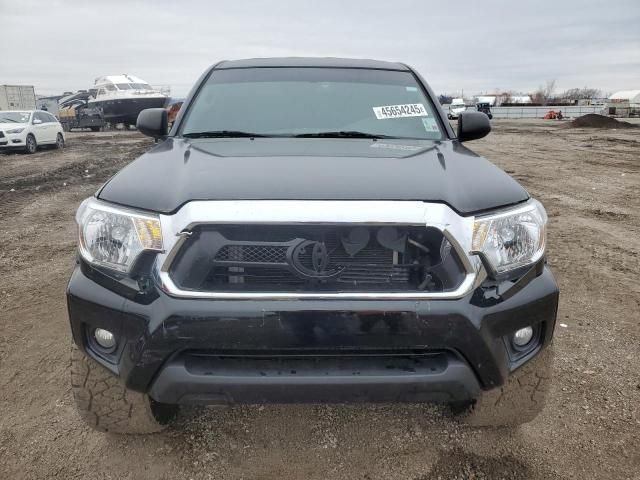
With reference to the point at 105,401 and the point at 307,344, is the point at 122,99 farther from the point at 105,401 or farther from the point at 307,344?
the point at 307,344

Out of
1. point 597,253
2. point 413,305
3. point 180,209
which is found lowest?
point 597,253

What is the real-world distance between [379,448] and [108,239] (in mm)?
1466

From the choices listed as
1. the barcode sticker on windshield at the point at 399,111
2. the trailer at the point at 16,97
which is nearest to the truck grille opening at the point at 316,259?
the barcode sticker on windshield at the point at 399,111

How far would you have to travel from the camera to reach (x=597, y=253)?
5.12m

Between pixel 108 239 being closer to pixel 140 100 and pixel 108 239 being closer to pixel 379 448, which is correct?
pixel 379 448

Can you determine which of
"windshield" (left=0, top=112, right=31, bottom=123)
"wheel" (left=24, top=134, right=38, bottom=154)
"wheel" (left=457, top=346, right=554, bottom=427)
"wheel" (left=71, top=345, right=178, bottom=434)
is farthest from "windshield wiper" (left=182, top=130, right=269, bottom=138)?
"windshield" (left=0, top=112, right=31, bottom=123)

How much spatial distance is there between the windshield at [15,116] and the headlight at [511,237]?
58.4 ft

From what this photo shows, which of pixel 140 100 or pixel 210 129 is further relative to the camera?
pixel 140 100

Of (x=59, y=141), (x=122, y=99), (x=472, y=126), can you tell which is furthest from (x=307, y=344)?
(x=122, y=99)

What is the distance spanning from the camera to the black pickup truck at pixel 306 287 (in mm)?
1693

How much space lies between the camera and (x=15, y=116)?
16234 mm

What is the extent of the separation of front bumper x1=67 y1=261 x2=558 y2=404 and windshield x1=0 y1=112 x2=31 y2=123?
56.3 feet

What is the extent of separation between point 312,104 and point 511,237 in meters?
1.63

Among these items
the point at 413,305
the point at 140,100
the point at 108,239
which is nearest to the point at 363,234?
the point at 413,305
